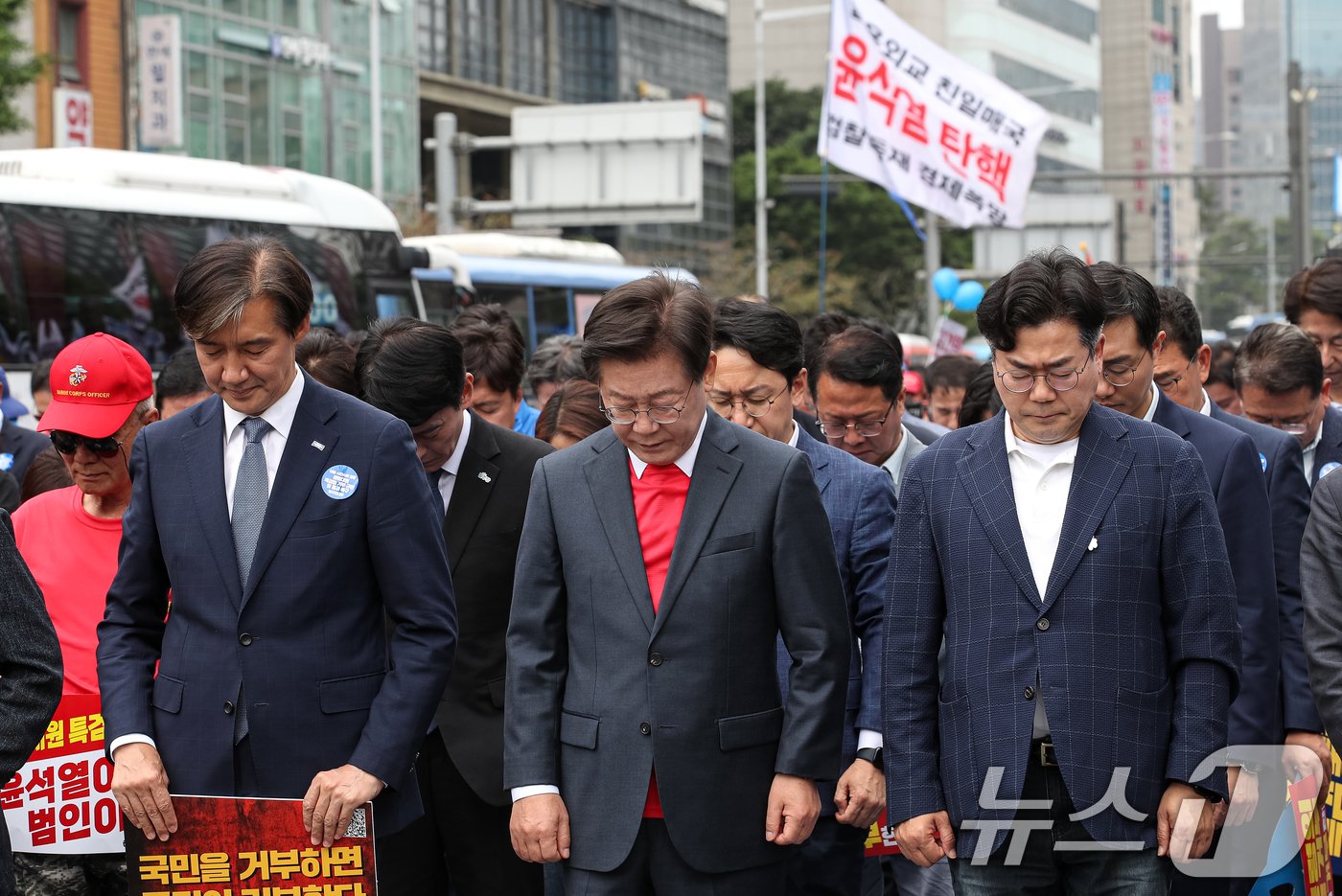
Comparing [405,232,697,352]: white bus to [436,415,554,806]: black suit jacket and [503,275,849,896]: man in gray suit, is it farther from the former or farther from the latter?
[503,275,849,896]: man in gray suit

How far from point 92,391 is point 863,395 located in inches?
98.0

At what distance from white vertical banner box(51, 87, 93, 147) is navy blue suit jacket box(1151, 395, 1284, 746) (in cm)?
2582

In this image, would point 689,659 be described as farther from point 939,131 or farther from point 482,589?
point 939,131

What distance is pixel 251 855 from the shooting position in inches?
149

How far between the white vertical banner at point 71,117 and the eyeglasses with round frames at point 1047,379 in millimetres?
26047

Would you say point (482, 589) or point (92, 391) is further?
point (482, 589)

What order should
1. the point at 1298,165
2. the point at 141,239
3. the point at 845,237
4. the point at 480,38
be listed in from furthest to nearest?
the point at 845,237, the point at 480,38, the point at 1298,165, the point at 141,239

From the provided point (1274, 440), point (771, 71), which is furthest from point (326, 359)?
point (771, 71)

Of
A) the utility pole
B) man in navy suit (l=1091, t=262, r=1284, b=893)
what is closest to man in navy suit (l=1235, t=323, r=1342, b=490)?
man in navy suit (l=1091, t=262, r=1284, b=893)

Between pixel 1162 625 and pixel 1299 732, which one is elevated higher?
pixel 1162 625

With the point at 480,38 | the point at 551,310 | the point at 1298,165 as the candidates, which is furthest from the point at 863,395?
the point at 480,38

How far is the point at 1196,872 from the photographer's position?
392 cm

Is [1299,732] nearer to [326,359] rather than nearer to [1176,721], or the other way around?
[1176,721]

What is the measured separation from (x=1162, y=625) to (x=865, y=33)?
12.7 meters
